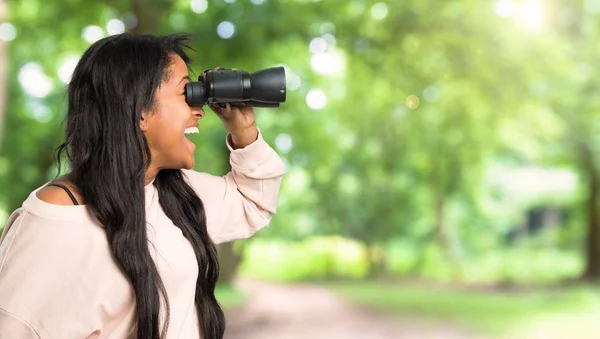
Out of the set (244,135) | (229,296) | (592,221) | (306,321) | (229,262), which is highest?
(244,135)

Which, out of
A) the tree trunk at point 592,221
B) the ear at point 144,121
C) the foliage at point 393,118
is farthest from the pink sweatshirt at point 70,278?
the tree trunk at point 592,221

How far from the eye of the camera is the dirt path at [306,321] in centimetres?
408

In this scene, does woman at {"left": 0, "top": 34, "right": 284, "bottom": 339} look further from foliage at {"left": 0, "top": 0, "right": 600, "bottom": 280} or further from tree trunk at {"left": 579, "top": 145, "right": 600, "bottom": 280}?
tree trunk at {"left": 579, "top": 145, "right": 600, "bottom": 280}

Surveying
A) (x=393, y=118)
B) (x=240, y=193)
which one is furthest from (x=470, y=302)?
(x=240, y=193)

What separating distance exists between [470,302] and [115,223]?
3515 mm

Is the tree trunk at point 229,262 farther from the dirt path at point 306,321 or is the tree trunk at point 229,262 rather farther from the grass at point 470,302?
the grass at point 470,302

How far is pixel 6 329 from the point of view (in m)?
0.87

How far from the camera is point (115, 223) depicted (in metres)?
0.92

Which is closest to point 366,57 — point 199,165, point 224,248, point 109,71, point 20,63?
point 199,165

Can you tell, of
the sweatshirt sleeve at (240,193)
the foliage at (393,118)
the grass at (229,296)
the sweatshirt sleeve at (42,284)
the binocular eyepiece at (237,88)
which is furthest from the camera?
the grass at (229,296)

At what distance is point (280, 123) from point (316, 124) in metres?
0.20

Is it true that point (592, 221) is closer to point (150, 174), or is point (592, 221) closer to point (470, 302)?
point (470, 302)

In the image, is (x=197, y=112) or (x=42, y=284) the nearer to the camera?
(x=42, y=284)

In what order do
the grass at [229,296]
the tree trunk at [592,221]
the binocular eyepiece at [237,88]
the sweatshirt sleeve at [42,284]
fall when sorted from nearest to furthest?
the sweatshirt sleeve at [42,284] < the binocular eyepiece at [237,88] < the grass at [229,296] < the tree trunk at [592,221]
